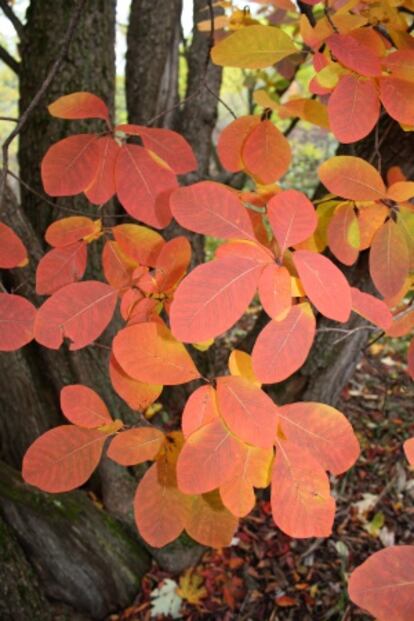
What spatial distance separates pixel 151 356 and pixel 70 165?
0.30m

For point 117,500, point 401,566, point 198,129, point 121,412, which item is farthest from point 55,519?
point 198,129

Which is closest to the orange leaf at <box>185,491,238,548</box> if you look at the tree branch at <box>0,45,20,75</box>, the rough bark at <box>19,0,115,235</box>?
the rough bark at <box>19,0,115,235</box>

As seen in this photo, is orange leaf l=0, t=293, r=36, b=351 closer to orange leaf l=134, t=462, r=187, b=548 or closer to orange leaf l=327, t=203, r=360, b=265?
orange leaf l=134, t=462, r=187, b=548

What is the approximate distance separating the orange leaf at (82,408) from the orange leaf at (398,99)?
581 millimetres

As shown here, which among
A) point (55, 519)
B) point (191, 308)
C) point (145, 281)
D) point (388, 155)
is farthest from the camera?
point (55, 519)

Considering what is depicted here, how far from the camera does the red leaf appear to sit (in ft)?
1.68

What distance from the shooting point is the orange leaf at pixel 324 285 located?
510mm

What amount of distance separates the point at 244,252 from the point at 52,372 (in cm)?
109

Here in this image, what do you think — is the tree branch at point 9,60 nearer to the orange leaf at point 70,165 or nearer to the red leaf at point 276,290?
the orange leaf at point 70,165

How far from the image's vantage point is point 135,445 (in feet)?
2.42

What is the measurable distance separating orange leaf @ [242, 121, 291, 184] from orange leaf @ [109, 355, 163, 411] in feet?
1.23

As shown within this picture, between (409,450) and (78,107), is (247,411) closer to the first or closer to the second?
(409,450)

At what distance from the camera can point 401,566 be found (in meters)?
0.54

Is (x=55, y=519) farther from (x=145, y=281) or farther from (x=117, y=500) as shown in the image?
(x=145, y=281)
